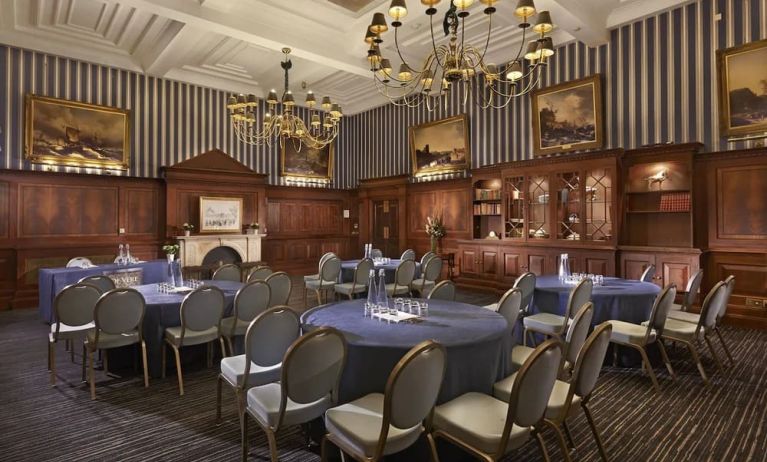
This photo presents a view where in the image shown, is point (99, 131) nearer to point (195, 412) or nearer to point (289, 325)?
point (195, 412)

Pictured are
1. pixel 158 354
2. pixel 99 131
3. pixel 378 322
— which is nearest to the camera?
pixel 378 322

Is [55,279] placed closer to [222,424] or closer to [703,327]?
[222,424]

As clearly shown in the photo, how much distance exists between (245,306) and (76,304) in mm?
1551

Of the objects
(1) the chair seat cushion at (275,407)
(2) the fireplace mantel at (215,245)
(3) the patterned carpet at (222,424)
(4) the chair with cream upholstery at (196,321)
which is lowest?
(3) the patterned carpet at (222,424)

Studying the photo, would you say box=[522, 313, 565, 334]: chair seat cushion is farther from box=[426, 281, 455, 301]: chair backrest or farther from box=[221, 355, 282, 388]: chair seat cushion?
box=[221, 355, 282, 388]: chair seat cushion

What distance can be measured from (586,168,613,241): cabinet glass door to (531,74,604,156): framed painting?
0.63m

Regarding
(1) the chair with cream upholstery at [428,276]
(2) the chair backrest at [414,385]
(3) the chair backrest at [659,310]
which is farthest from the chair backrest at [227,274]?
(3) the chair backrest at [659,310]

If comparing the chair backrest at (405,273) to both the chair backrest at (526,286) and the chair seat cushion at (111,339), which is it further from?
the chair seat cushion at (111,339)

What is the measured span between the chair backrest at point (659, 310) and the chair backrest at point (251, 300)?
369 centimetres

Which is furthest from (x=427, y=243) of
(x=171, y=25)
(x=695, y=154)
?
(x=171, y=25)

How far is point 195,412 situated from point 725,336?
6.71 metres

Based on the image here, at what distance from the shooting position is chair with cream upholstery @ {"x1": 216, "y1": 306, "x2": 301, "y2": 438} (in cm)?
273

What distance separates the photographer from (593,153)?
25.0ft

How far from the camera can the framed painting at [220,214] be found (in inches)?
402
